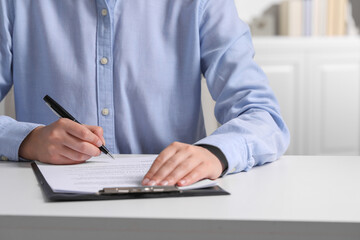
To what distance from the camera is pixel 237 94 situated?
3.79 feet

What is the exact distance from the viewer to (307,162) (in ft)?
3.21

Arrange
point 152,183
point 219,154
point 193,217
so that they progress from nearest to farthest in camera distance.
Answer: point 193,217 < point 152,183 < point 219,154

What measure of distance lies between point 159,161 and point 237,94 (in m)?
0.41

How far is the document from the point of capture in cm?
73

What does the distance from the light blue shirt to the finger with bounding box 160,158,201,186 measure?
404 mm

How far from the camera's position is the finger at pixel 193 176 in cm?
75

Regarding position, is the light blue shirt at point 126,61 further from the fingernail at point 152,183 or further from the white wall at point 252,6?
the white wall at point 252,6

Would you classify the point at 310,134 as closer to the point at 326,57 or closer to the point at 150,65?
the point at 326,57

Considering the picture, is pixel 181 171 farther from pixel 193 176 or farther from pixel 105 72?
pixel 105 72

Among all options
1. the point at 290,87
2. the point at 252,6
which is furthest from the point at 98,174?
the point at 252,6

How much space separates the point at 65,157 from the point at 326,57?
9.49ft

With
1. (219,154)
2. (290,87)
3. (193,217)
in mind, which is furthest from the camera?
(290,87)

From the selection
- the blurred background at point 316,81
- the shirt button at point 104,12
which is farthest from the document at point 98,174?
the blurred background at point 316,81

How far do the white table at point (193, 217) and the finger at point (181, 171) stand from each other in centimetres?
6
